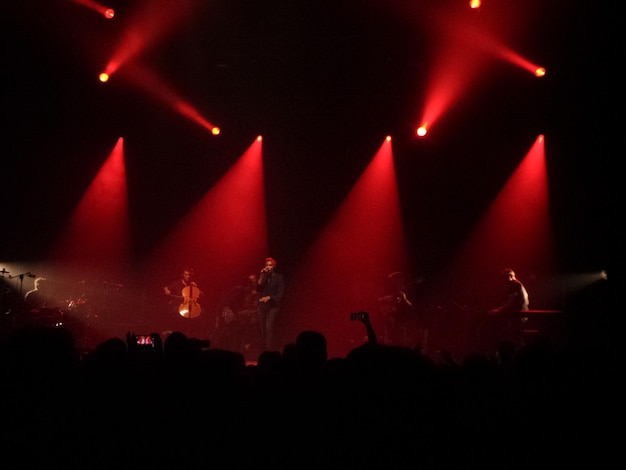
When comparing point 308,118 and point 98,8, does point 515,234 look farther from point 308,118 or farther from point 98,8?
point 98,8

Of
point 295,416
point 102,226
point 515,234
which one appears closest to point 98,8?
point 102,226

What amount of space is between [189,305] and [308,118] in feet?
17.4

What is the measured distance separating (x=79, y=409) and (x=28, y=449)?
18 centimetres

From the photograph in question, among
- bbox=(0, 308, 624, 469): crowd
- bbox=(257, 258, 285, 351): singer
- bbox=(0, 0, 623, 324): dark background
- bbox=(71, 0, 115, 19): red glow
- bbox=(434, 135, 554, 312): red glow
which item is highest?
bbox=(71, 0, 115, 19): red glow

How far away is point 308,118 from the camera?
12836 millimetres

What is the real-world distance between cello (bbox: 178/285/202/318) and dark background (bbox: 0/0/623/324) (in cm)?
241

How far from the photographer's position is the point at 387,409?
1335 mm

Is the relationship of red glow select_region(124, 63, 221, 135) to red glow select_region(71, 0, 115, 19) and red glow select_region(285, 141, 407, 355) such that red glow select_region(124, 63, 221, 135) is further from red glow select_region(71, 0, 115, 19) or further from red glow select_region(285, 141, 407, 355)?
red glow select_region(285, 141, 407, 355)

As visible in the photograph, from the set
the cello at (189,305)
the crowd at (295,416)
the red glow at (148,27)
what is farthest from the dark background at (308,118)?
the crowd at (295,416)

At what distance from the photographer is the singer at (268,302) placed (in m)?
9.88

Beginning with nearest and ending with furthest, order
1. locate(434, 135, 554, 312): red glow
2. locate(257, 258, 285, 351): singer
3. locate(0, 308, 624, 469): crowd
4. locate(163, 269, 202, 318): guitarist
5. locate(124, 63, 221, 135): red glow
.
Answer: locate(0, 308, 624, 469): crowd → locate(257, 258, 285, 351): singer → locate(124, 63, 221, 135): red glow → locate(163, 269, 202, 318): guitarist → locate(434, 135, 554, 312): red glow

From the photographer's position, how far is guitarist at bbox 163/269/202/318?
11484mm

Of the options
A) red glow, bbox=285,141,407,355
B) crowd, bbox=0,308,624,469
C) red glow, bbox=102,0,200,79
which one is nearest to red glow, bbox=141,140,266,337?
red glow, bbox=285,141,407,355

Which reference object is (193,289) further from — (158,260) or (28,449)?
(28,449)
